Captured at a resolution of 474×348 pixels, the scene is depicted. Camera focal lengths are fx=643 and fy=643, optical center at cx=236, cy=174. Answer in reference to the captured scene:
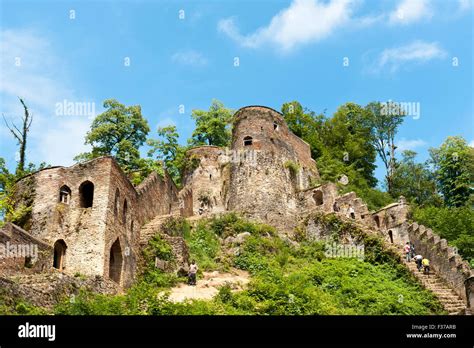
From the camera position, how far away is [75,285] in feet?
66.3

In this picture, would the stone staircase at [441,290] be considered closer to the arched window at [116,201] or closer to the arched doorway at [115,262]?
the arched doorway at [115,262]

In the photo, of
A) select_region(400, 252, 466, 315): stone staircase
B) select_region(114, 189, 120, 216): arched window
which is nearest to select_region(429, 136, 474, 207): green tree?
select_region(400, 252, 466, 315): stone staircase

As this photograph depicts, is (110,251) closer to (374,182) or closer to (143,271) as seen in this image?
(143,271)

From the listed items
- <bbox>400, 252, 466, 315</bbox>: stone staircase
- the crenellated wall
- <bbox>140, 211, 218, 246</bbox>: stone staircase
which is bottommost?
<bbox>400, 252, 466, 315</bbox>: stone staircase

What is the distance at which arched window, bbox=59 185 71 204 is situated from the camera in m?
24.0

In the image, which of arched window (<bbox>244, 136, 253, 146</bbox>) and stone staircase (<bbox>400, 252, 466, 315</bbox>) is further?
arched window (<bbox>244, 136, 253, 146</bbox>)

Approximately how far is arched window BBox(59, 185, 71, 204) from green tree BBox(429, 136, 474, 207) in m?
28.5

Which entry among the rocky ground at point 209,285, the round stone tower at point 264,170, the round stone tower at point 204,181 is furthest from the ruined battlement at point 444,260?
the round stone tower at point 204,181

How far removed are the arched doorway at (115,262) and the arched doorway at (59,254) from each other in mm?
1707

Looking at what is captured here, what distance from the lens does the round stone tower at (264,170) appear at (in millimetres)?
34000

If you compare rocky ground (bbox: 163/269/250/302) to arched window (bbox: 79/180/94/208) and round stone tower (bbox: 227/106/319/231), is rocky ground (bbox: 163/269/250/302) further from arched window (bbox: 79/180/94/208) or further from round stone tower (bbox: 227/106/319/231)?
round stone tower (bbox: 227/106/319/231)

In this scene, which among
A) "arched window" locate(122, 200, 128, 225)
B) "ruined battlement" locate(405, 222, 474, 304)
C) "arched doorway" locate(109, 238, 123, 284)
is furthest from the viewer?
"ruined battlement" locate(405, 222, 474, 304)

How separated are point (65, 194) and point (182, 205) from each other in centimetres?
1183
